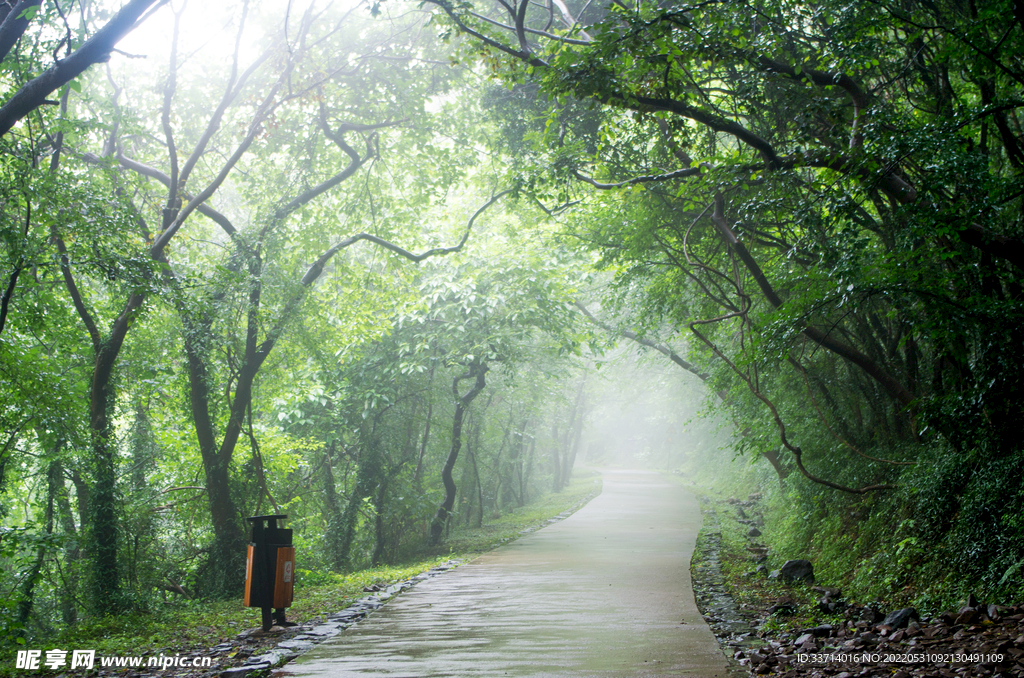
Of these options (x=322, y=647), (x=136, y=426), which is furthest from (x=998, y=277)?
(x=136, y=426)

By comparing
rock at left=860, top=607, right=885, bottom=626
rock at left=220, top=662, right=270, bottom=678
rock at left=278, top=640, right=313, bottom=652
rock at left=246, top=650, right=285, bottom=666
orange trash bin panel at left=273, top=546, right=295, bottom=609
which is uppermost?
orange trash bin panel at left=273, top=546, right=295, bottom=609

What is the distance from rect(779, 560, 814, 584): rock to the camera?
314 inches

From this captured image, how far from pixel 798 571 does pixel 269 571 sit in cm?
622

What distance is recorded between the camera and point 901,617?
5336 mm

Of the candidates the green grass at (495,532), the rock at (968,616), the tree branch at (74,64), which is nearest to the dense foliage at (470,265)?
the tree branch at (74,64)

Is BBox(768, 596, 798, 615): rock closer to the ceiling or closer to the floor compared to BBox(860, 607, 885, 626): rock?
closer to the floor

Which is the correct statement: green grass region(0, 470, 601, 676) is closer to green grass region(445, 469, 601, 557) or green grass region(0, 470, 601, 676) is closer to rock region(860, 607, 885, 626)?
green grass region(445, 469, 601, 557)

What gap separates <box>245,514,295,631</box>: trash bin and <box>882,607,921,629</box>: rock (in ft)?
17.9

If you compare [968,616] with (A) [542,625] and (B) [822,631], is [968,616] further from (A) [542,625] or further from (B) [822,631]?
(A) [542,625]

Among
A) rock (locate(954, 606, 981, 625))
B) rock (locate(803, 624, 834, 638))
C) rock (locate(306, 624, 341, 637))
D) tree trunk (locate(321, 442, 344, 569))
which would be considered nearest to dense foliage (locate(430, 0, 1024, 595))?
rock (locate(954, 606, 981, 625))

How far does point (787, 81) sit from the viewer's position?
7.62 meters

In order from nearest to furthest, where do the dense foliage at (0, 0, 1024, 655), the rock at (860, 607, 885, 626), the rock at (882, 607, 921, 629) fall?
the rock at (882, 607, 921, 629) → the rock at (860, 607, 885, 626) → the dense foliage at (0, 0, 1024, 655)

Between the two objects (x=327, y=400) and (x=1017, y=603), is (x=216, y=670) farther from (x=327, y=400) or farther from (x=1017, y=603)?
(x=327, y=400)

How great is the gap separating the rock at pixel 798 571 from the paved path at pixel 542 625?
123 centimetres
